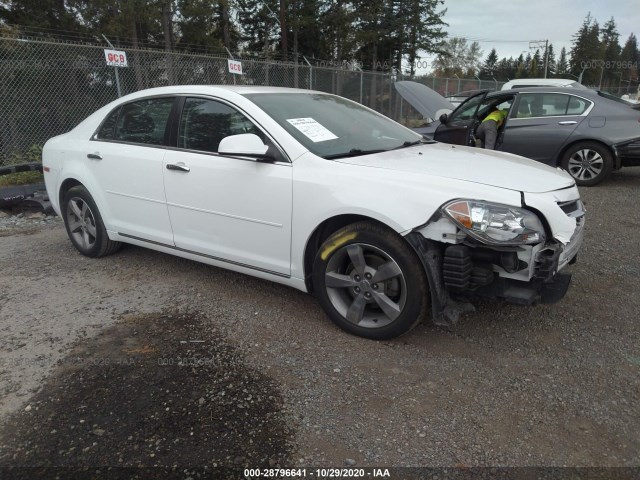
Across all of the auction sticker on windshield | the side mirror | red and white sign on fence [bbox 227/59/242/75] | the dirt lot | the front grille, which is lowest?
the dirt lot

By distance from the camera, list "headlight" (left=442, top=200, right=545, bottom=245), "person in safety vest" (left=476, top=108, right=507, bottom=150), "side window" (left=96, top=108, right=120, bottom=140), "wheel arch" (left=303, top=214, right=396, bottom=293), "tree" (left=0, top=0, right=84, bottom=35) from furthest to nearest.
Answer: "tree" (left=0, top=0, right=84, bottom=35) < "person in safety vest" (left=476, top=108, right=507, bottom=150) < "side window" (left=96, top=108, right=120, bottom=140) < "wheel arch" (left=303, top=214, right=396, bottom=293) < "headlight" (left=442, top=200, right=545, bottom=245)

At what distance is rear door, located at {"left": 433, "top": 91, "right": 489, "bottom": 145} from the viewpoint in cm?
788

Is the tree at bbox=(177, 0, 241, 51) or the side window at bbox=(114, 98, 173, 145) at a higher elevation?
the tree at bbox=(177, 0, 241, 51)

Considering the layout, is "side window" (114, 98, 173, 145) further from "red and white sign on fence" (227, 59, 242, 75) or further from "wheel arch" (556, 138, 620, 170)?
"red and white sign on fence" (227, 59, 242, 75)

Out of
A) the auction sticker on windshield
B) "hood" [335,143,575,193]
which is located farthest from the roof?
"hood" [335,143,575,193]

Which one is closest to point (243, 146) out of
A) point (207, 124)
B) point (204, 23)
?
point (207, 124)

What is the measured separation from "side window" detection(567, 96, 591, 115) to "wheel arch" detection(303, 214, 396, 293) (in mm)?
6101

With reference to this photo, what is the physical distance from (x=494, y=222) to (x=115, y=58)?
7.92m

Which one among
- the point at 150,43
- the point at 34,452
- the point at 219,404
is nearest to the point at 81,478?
the point at 34,452

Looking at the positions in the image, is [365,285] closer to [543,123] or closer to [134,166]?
[134,166]

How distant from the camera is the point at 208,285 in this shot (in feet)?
13.4

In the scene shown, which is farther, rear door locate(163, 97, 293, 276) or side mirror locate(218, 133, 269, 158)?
rear door locate(163, 97, 293, 276)

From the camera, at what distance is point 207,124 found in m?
3.73

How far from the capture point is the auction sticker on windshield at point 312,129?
11.1ft
